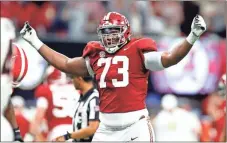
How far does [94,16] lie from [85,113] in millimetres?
3793

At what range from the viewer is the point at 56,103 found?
574cm

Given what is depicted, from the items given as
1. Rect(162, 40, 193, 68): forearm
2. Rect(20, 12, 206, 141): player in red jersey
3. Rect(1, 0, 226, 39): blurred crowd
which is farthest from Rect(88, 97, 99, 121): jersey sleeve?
Rect(1, 0, 226, 39): blurred crowd

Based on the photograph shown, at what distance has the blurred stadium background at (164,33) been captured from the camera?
326 inches

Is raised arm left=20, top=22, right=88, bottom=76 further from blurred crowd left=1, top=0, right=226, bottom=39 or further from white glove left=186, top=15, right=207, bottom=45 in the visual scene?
blurred crowd left=1, top=0, right=226, bottom=39

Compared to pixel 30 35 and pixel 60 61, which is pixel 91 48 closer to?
pixel 60 61

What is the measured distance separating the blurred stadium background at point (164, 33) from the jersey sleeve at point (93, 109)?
3.25 m

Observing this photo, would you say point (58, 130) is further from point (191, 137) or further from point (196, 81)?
point (196, 81)

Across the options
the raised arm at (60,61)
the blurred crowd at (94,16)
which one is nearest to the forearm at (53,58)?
the raised arm at (60,61)

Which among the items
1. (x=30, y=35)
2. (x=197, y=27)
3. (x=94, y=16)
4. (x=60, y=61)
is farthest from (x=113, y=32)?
(x=94, y=16)

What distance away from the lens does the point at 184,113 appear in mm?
8352

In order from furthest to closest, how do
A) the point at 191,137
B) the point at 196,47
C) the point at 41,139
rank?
the point at 196,47
the point at 191,137
the point at 41,139

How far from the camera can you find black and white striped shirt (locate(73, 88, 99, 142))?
4730 millimetres

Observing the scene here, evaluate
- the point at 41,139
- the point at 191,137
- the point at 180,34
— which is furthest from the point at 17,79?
the point at 180,34

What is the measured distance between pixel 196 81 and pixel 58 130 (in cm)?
359
